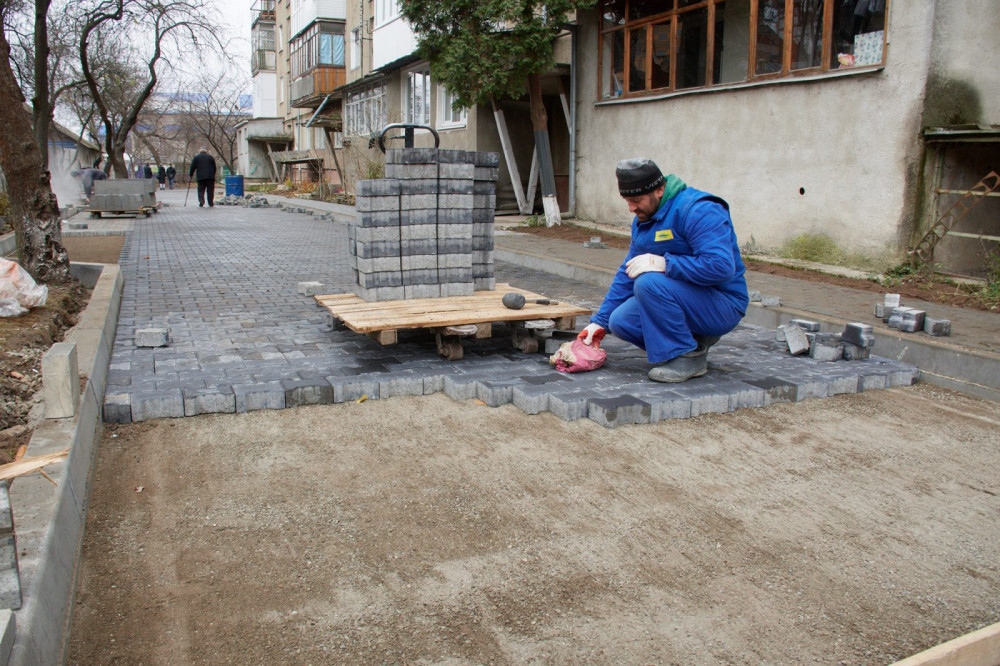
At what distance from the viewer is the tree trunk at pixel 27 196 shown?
814 centimetres

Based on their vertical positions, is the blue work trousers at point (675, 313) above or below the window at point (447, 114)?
below

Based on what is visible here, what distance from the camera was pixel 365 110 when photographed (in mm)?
28094

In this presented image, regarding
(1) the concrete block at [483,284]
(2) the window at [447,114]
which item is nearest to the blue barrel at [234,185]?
(2) the window at [447,114]

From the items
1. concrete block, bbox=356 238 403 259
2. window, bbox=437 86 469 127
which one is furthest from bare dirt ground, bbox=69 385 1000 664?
window, bbox=437 86 469 127

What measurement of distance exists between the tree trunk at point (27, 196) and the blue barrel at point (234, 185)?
2493 centimetres

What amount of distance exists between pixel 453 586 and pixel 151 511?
1492 mm

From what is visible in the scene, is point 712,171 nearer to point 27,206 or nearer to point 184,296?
point 184,296

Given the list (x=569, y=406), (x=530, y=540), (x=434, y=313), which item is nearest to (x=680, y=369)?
(x=569, y=406)

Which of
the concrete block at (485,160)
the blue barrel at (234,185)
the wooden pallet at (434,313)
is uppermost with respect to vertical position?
the blue barrel at (234,185)

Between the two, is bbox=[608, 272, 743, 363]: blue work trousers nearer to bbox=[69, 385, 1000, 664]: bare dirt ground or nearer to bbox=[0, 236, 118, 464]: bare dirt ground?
bbox=[69, 385, 1000, 664]: bare dirt ground

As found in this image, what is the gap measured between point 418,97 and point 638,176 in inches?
777

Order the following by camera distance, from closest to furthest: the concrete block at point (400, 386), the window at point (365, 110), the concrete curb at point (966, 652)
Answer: the concrete curb at point (966, 652) → the concrete block at point (400, 386) → the window at point (365, 110)

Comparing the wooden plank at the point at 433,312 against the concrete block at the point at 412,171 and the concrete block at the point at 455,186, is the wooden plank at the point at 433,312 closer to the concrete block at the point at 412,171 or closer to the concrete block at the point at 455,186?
the concrete block at the point at 455,186

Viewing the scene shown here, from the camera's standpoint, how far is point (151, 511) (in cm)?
340
